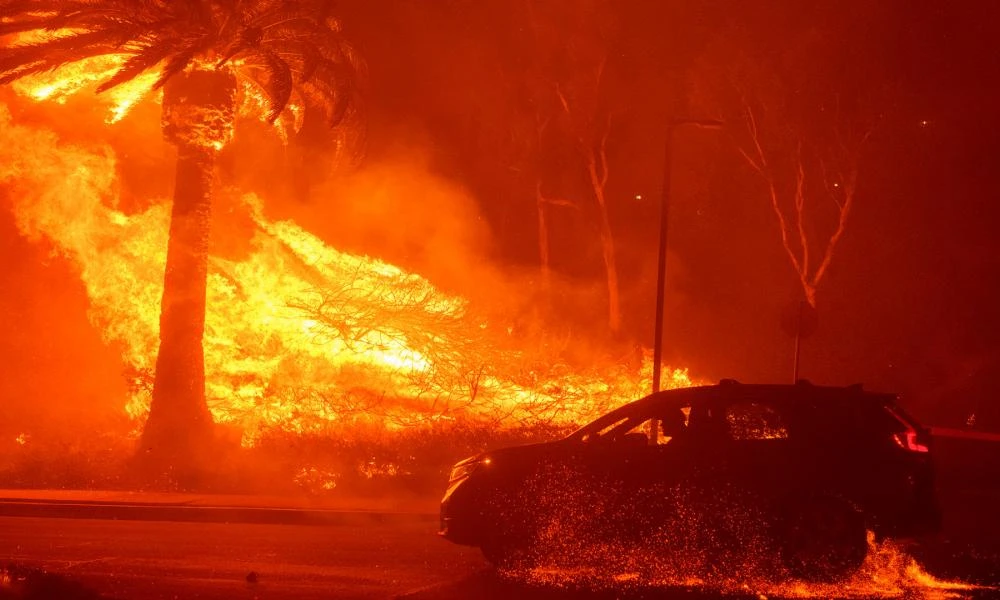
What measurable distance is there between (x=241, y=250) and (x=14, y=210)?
4.37 metres

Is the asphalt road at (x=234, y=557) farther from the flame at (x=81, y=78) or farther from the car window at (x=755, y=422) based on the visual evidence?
the flame at (x=81, y=78)

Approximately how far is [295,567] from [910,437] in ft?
18.6

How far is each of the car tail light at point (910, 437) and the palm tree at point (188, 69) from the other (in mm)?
10686

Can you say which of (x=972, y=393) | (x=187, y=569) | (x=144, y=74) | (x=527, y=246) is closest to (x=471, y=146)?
(x=527, y=246)

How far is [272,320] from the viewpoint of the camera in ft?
65.5

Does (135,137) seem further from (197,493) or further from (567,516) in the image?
(567,516)

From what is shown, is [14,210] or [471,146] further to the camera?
[471,146]

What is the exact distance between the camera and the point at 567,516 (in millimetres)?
9258

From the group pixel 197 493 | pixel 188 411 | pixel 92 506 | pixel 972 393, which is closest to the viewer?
pixel 92 506

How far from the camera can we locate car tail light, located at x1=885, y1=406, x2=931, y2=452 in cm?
914

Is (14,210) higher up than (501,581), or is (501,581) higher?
(14,210)

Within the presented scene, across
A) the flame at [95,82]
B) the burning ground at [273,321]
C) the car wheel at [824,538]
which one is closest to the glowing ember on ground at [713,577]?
the car wheel at [824,538]

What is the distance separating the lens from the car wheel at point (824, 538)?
8938 mm

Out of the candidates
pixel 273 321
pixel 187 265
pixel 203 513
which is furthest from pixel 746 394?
pixel 273 321
